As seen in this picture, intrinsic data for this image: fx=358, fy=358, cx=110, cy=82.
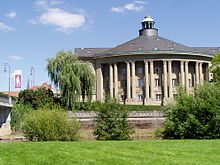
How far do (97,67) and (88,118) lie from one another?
1120 inches

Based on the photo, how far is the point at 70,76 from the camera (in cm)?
4747

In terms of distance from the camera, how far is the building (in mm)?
65938

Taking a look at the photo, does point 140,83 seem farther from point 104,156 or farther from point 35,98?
point 104,156

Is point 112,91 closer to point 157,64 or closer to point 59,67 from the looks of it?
point 157,64

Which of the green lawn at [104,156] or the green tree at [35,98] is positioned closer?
the green lawn at [104,156]

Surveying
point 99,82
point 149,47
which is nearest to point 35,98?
point 99,82

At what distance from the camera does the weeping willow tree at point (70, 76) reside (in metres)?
47.1

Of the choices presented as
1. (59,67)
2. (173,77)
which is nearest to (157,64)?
(173,77)

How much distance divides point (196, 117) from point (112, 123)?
671 cm

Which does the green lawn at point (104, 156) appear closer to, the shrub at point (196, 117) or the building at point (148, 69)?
the shrub at point (196, 117)

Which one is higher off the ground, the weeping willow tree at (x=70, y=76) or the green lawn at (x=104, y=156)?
the weeping willow tree at (x=70, y=76)

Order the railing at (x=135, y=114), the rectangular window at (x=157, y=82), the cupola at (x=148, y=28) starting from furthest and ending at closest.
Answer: the cupola at (x=148, y=28)
the rectangular window at (x=157, y=82)
the railing at (x=135, y=114)

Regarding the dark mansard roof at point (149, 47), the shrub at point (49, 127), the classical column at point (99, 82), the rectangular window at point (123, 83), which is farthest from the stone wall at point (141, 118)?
the classical column at point (99, 82)

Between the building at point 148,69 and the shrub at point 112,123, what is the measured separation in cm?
3572
